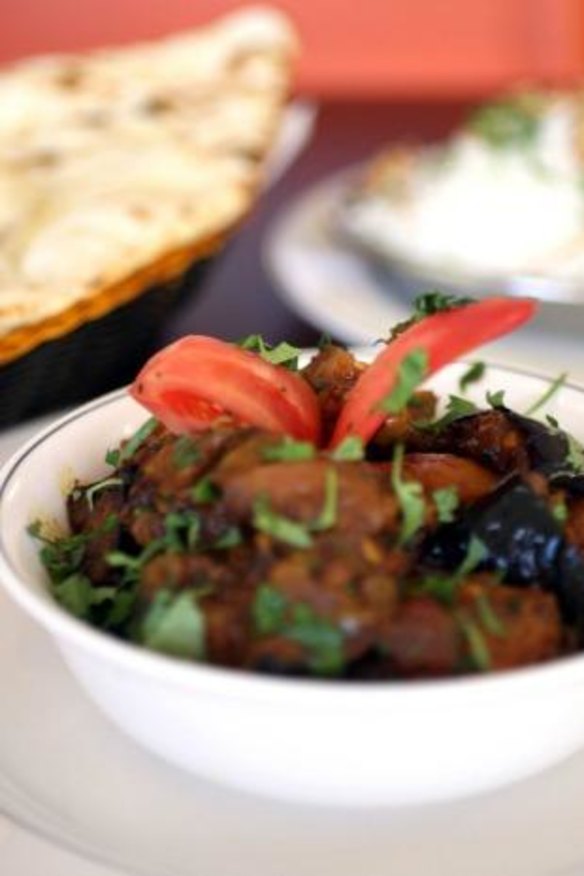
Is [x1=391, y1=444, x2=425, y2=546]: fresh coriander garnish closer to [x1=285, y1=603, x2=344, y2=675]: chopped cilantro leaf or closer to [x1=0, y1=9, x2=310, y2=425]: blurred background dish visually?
[x1=285, y1=603, x2=344, y2=675]: chopped cilantro leaf

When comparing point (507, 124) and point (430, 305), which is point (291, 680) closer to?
point (430, 305)

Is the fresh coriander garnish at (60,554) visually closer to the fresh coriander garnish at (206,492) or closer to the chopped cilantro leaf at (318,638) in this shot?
the fresh coriander garnish at (206,492)

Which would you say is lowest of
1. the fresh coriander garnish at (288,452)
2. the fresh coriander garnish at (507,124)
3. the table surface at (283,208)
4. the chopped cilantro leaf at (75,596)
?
the table surface at (283,208)

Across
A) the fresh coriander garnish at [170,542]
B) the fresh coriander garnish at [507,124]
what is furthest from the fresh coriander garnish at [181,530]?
the fresh coriander garnish at [507,124]

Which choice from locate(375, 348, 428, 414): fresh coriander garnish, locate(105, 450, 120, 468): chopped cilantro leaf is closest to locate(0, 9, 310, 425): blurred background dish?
locate(105, 450, 120, 468): chopped cilantro leaf

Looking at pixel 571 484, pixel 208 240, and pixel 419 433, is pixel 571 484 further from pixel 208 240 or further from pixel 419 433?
pixel 208 240
